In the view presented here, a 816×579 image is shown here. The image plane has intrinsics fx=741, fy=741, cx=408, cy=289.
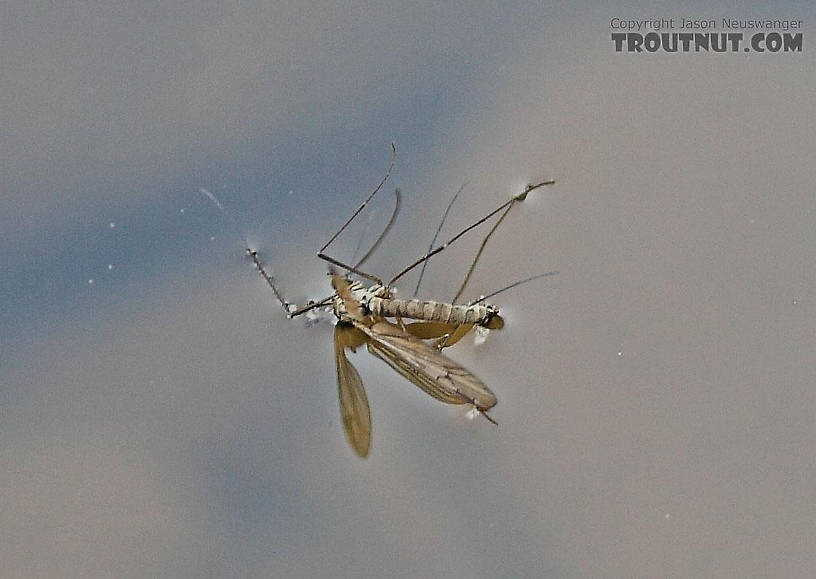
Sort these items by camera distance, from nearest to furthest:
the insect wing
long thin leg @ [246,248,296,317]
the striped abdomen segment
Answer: the insect wing, the striped abdomen segment, long thin leg @ [246,248,296,317]

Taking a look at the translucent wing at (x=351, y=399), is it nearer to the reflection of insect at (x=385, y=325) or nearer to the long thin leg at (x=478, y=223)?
the reflection of insect at (x=385, y=325)

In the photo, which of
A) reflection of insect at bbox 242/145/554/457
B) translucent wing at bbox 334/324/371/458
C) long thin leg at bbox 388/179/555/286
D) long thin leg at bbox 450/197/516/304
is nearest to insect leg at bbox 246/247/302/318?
reflection of insect at bbox 242/145/554/457

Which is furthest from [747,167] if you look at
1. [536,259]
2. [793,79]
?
[536,259]

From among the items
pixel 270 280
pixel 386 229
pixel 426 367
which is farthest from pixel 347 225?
pixel 426 367

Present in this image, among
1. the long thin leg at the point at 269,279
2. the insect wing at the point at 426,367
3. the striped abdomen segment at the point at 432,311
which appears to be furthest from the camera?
the long thin leg at the point at 269,279

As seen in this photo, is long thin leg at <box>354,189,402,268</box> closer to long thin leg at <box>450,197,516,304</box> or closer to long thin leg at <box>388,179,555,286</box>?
long thin leg at <box>388,179,555,286</box>

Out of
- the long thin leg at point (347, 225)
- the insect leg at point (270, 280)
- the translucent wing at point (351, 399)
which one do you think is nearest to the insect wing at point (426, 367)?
the translucent wing at point (351, 399)
